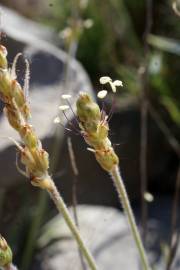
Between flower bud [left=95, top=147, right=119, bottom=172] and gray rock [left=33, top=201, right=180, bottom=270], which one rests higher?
flower bud [left=95, top=147, right=119, bottom=172]

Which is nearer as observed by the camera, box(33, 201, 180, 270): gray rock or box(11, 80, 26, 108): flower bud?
box(11, 80, 26, 108): flower bud

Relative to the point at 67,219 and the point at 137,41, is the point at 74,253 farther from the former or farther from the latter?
the point at 137,41

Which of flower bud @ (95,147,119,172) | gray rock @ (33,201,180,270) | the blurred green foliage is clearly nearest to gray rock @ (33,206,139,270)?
gray rock @ (33,201,180,270)

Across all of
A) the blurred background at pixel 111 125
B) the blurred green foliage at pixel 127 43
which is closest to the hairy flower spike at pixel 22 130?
the blurred background at pixel 111 125

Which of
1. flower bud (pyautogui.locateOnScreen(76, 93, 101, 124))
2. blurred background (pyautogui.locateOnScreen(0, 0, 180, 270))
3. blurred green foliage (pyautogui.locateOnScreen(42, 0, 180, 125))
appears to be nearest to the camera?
flower bud (pyautogui.locateOnScreen(76, 93, 101, 124))

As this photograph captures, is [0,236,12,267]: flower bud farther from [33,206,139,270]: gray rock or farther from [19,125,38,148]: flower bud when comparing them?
A: [33,206,139,270]: gray rock

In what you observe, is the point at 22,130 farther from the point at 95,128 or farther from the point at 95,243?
the point at 95,243

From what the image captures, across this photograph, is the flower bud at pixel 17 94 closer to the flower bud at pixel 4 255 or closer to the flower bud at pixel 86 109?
the flower bud at pixel 86 109

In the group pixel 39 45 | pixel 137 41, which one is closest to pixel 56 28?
pixel 137 41
